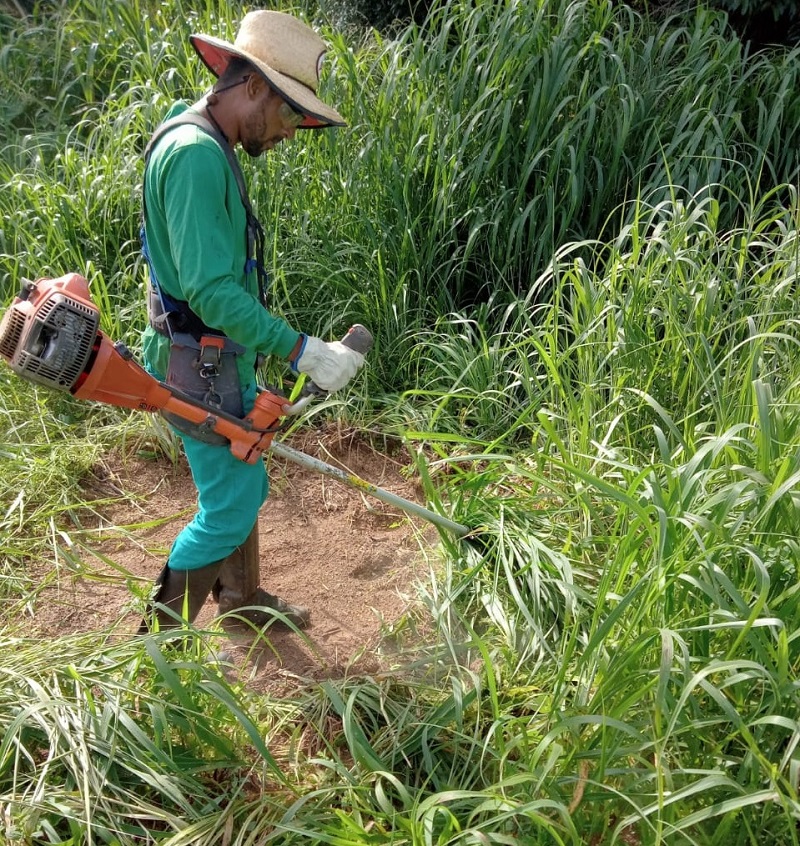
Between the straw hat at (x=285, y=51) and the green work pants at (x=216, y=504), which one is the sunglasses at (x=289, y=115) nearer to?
the straw hat at (x=285, y=51)

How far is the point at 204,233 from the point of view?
1869 millimetres

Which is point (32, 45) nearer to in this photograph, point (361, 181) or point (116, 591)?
point (361, 181)

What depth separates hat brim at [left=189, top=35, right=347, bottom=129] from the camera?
1.92 metres

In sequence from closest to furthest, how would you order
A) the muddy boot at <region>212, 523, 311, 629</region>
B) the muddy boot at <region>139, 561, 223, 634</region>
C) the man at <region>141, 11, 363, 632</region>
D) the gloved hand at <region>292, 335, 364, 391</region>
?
the man at <region>141, 11, 363, 632</region> → the gloved hand at <region>292, 335, 364, 391</region> → the muddy boot at <region>139, 561, 223, 634</region> → the muddy boot at <region>212, 523, 311, 629</region>

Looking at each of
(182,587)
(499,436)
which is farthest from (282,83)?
(499,436)

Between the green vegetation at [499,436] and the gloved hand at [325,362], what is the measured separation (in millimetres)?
373

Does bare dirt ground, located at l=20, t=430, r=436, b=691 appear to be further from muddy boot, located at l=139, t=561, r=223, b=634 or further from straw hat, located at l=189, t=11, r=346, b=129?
straw hat, located at l=189, t=11, r=346, b=129

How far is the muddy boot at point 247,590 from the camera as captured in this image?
2469 mm

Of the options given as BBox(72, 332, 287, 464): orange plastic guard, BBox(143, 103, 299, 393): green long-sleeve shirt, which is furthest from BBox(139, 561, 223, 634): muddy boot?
BBox(143, 103, 299, 393): green long-sleeve shirt

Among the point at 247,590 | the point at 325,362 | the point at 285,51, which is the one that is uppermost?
the point at 285,51

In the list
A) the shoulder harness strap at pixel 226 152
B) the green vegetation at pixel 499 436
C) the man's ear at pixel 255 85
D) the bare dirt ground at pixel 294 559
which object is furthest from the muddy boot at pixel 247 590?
the man's ear at pixel 255 85

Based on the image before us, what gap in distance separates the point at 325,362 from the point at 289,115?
0.59 metres

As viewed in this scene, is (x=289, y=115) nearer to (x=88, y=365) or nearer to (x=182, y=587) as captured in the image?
(x=88, y=365)

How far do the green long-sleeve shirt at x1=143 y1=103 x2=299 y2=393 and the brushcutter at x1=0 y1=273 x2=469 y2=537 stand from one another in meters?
0.19
